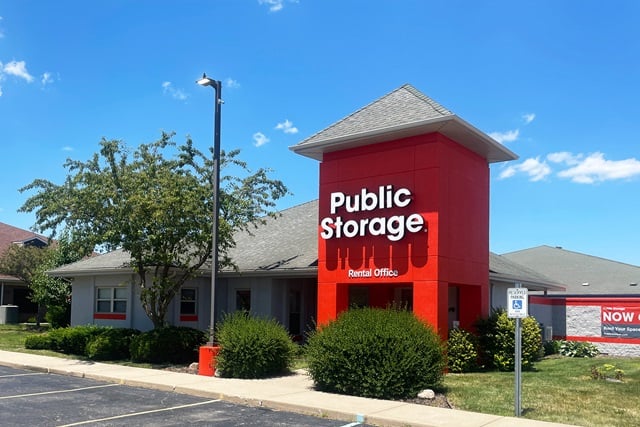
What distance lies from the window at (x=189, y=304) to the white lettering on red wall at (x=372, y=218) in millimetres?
9010

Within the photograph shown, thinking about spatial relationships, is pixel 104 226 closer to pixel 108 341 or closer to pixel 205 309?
pixel 108 341

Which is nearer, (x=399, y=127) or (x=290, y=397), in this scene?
(x=290, y=397)

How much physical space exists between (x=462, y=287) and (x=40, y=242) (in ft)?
113

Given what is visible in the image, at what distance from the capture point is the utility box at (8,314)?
3672cm

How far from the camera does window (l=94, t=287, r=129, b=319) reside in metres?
26.1

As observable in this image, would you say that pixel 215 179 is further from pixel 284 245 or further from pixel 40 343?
pixel 40 343

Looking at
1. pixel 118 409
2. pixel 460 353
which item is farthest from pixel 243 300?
pixel 118 409

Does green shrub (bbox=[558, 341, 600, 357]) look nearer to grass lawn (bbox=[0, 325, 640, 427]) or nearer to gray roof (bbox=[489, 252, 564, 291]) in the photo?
gray roof (bbox=[489, 252, 564, 291])

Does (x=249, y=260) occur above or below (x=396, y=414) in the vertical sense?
above

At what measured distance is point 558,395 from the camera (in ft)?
43.0

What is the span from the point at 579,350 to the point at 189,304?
48.5 feet

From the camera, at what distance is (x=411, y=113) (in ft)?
55.8

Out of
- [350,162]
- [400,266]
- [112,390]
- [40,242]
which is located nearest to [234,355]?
[112,390]

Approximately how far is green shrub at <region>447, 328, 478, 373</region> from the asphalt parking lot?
6322 millimetres
